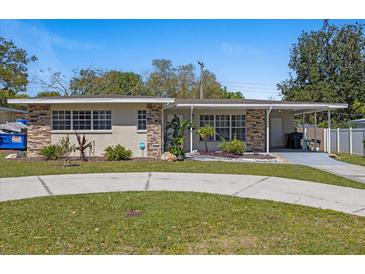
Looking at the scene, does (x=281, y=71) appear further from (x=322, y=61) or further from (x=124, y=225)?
(x=124, y=225)

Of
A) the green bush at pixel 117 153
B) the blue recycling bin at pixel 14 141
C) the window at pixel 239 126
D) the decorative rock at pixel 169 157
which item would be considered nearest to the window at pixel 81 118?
the green bush at pixel 117 153

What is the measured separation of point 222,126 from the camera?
2022 centimetres

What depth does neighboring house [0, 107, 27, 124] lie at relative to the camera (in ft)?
96.2

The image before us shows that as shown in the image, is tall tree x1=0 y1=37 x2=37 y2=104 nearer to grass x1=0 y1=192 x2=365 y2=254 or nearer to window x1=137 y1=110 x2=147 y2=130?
window x1=137 y1=110 x2=147 y2=130

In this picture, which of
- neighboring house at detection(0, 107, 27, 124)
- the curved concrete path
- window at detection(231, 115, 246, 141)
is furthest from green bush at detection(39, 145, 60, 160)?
neighboring house at detection(0, 107, 27, 124)

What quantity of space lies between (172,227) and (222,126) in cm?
1515

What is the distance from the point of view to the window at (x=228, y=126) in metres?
20.1

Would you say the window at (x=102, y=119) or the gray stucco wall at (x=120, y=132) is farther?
the window at (x=102, y=119)

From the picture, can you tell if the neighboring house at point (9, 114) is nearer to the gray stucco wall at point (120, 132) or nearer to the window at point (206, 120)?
the gray stucco wall at point (120, 132)

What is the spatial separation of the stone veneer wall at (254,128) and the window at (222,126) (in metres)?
1.07

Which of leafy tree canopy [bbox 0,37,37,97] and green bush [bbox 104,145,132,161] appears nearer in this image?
green bush [bbox 104,145,132,161]

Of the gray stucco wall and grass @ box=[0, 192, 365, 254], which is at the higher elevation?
the gray stucco wall

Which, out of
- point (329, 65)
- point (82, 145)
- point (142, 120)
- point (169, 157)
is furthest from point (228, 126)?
point (329, 65)

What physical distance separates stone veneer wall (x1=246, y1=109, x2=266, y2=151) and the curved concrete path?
31.7 feet
